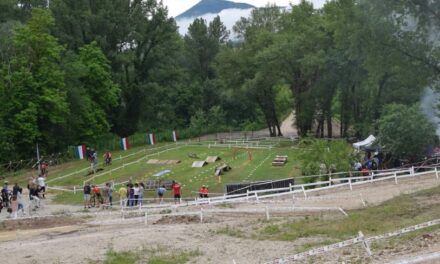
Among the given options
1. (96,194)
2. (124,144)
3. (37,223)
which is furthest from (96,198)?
(124,144)

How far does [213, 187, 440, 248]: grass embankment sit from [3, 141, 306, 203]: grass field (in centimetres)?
1466

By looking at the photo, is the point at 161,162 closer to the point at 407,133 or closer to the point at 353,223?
the point at 407,133

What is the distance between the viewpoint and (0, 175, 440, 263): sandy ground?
53.6ft

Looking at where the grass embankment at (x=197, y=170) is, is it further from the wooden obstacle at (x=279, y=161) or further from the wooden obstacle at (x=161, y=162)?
the wooden obstacle at (x=161, y=162)

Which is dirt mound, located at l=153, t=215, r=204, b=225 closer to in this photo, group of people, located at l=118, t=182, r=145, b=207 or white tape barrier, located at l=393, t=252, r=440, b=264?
group of people, located at l=118, t=182, r=145, b=207

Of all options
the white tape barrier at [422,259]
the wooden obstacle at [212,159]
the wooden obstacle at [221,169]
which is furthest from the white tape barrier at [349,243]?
the wooden obstacle at [212,159]

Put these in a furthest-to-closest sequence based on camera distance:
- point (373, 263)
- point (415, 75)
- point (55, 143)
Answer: point (55, 143) → point (415, 75) → point (373, 263)

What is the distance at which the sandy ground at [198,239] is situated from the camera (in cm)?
1633

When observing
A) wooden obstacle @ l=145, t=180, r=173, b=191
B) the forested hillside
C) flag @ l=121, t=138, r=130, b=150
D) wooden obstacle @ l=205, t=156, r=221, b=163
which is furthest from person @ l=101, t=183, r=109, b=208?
flag @ l=121, t=138, r=130, b=150

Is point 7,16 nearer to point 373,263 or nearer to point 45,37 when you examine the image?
point 45,37

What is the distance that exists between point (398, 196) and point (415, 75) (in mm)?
10644

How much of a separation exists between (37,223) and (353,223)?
49.9 ft

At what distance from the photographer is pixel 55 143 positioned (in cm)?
6297

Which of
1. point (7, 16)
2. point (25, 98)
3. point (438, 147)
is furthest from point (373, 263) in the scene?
point (7, 16)
